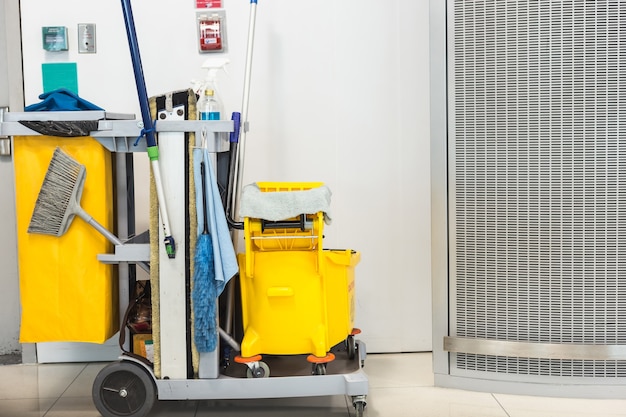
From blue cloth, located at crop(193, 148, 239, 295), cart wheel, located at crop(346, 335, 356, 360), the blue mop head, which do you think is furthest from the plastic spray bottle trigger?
cart wheel, located at crop(346, 335, 356, 360)

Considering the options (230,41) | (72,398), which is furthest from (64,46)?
(72,398)

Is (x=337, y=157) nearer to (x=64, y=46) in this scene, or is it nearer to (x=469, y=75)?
(x=469, y=75)

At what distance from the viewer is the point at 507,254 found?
9.62ft

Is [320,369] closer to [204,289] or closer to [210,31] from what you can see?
[204,289]

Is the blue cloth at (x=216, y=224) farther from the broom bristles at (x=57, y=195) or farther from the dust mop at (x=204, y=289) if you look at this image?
the broom bristles at (x=57, y=195)

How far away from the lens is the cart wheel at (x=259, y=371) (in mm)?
2739

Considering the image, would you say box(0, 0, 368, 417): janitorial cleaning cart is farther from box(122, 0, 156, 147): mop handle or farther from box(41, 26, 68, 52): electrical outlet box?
box(41, 26, 68, 52): electrical outlet box

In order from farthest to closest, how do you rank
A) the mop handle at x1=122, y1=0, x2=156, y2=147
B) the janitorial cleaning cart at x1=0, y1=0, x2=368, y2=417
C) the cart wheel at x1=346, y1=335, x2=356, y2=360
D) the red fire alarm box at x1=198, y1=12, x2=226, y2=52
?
the red fire alarm box at x1=198, y1=12, x2=226, y2=52, the cart wheel at x1=346, y1=335, x2=356, y2=360, the janitorial cleaning cart at x1=0, y1=0, x2=368, y2=417, the mop handle at x1=122, y1=0, x2=156, y2=147

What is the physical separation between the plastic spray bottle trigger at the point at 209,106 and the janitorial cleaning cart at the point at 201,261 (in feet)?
0.21

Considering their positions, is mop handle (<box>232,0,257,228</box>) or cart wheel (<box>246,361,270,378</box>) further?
mop handle (<box>232,0,257,228</box>)

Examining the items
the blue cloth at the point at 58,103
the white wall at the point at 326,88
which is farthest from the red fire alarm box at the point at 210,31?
the blue cloth at the point at 58,103

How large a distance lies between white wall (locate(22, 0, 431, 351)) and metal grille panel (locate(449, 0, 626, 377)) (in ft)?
1.76

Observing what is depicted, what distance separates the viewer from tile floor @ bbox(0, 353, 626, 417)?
2803mm

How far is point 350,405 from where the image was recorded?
9.59 ft
